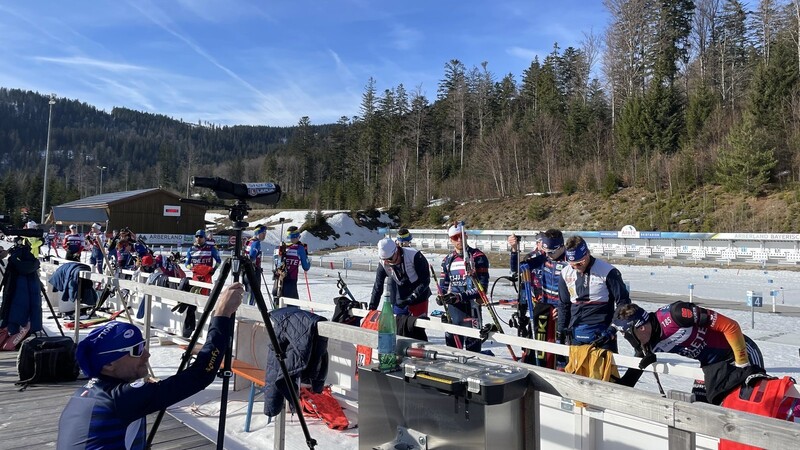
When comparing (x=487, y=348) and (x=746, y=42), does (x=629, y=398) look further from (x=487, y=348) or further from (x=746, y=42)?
(x=746, y=42)

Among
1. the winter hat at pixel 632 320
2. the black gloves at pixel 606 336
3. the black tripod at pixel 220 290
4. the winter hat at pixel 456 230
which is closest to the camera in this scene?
the black tripod at pixel 220 290

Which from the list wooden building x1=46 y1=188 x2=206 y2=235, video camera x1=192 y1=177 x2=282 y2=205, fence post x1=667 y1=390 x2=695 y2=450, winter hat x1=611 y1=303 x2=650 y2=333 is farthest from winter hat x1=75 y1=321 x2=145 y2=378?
wooden building x1=46 y1=188 x2=206 y2=235

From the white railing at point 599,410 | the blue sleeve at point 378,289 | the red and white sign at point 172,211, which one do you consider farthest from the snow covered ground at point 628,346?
the red and white sign at point 172,211

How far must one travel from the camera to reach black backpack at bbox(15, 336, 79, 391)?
627cm

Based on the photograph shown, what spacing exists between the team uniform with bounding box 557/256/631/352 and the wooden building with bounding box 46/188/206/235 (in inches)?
1918

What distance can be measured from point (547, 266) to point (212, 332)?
516cm

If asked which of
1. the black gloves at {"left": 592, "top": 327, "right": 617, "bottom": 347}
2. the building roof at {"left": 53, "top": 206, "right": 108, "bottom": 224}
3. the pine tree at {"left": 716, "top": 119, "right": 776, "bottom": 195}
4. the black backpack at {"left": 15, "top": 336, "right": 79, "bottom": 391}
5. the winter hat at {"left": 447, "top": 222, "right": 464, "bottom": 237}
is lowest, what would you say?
the black backpack at {"left": 15, "top": 336, "right": 79, "bottom": 391}

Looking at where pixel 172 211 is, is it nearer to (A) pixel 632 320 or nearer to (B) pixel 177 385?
(A) pixel 632 320

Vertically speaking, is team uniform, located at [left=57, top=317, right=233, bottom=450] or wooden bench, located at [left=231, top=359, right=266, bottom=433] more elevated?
team uniform, located at [left=57, top=317, right=233, bottom=450]

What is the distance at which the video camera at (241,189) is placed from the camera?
2789 millimetres

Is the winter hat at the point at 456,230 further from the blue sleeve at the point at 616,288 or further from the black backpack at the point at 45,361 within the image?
the black backpack at the point at 45,361

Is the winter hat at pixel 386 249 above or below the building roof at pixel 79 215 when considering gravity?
below

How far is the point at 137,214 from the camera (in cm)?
5306

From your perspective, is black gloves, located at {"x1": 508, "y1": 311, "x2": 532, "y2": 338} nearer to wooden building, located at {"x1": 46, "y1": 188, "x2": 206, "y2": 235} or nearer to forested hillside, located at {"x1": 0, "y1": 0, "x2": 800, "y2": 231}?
forested hillside, located at {"x1": 0, "y1": 0, "x2": 800, "y2": 231}
